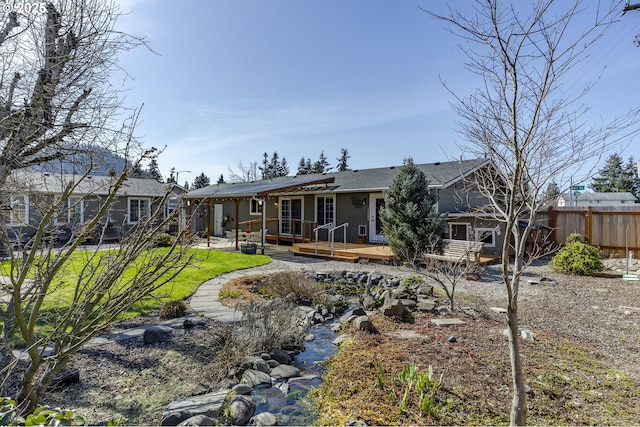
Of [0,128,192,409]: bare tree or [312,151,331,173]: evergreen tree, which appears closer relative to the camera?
[0,128,192,409]: bare tree

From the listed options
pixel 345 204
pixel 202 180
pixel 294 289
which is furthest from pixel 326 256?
pixel 202 180

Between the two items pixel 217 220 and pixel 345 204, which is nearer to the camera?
pixel 345 204

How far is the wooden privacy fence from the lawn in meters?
10.1

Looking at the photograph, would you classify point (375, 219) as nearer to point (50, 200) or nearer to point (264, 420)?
point (264, 420)

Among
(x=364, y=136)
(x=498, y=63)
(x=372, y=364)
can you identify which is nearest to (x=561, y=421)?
(x=372, y=364)

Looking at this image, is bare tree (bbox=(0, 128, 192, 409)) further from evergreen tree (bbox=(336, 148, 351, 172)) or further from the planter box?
evergreen tree (bbox=(336, 148, 351, 172))

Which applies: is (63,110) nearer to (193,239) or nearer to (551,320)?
(193,239)

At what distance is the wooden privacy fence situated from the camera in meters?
11.0

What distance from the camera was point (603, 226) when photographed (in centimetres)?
1148

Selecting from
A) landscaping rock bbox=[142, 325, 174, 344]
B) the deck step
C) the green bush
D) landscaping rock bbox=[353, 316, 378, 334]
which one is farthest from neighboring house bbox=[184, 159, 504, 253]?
landscaping rock bbox=[142, 325, 174, 344]

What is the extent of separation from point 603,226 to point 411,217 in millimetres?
7097

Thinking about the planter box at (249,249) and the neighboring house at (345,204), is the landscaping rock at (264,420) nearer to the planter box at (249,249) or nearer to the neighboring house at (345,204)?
the neighboring house at (345,204)

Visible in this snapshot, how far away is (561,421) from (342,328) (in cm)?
302

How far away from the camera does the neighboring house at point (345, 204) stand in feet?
41.6
